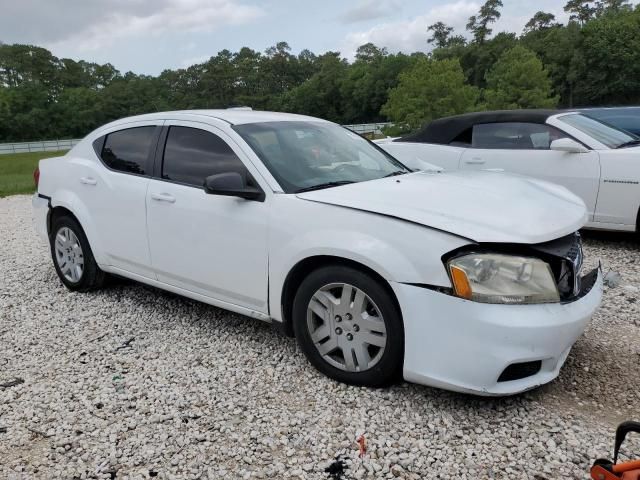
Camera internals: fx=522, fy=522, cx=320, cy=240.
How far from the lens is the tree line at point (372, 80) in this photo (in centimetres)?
3794

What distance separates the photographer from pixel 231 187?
314cm

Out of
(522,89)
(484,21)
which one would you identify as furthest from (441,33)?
(522,89)

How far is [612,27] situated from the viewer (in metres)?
60.9

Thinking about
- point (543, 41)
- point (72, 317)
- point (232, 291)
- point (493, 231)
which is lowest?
point (72, 317)

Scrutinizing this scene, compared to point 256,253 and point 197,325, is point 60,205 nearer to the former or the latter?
point 197,325

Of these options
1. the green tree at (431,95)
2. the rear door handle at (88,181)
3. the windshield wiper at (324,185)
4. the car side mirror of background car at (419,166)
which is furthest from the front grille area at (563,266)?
the green tree at (431,95)

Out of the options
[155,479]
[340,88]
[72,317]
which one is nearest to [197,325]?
[72,317]

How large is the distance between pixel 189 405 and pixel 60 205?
8.68ft

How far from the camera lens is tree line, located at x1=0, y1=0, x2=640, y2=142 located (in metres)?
37.9

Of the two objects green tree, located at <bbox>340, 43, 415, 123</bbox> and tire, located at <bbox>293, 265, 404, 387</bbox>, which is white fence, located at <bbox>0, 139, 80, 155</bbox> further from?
tire, located at <bbox>293, 265, 404, 387</bbox>

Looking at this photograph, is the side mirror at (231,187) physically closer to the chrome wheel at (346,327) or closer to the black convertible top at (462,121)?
the chrome wheel at (346,327)

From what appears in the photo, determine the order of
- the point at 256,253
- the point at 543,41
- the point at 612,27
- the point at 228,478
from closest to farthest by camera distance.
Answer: the point at 228,478 < the point at 256,253 < the point at 612,27 < the point at 543,41

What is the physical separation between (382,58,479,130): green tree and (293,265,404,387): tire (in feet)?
79.6

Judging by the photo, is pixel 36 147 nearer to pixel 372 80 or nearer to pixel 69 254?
pixel 372 80
